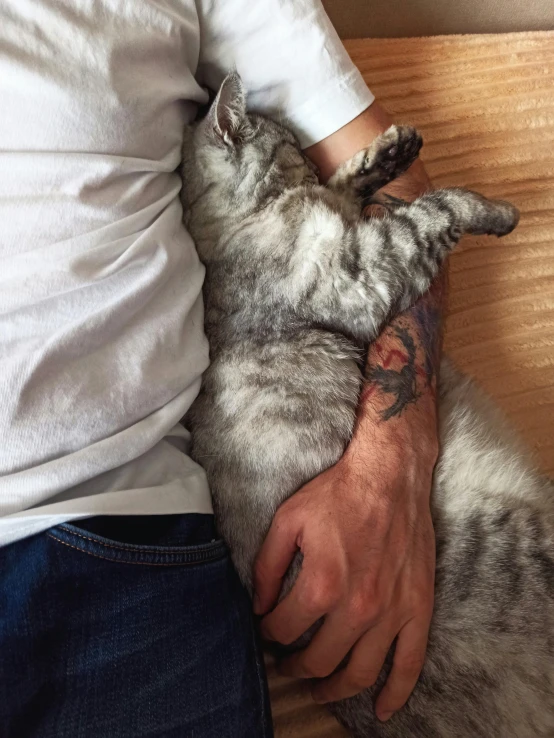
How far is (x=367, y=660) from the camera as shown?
916mm

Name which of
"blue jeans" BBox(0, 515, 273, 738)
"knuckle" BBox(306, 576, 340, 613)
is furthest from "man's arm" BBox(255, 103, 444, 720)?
"blue jeans" BBox(0, 515, 273, 738)

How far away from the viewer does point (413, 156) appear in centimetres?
120

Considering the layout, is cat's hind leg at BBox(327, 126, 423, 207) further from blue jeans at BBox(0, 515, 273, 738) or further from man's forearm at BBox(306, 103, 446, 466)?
blue jeans at BBox(0, 515, 273, 738)

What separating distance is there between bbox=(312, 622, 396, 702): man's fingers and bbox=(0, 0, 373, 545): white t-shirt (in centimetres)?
34

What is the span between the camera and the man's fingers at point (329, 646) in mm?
915

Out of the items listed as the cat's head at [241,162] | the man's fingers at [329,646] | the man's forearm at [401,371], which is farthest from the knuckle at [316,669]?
the cat's head at [241,162]

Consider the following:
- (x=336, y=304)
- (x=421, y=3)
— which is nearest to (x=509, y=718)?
(x=336, y=304)

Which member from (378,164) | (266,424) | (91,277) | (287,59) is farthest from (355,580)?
(287,59)

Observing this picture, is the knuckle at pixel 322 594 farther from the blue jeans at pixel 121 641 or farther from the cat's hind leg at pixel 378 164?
the cat's hind leg at pixel 378 164

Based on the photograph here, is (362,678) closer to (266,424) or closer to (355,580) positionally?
(355,580)

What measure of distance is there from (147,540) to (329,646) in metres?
0.35

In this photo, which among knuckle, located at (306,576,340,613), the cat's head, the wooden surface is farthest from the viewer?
the wooden surface

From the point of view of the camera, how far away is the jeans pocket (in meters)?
0.77

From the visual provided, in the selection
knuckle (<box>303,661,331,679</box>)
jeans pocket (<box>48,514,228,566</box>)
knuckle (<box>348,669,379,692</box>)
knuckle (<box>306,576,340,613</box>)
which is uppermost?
jeans pocket (<box>48,514,228,566</box>)
